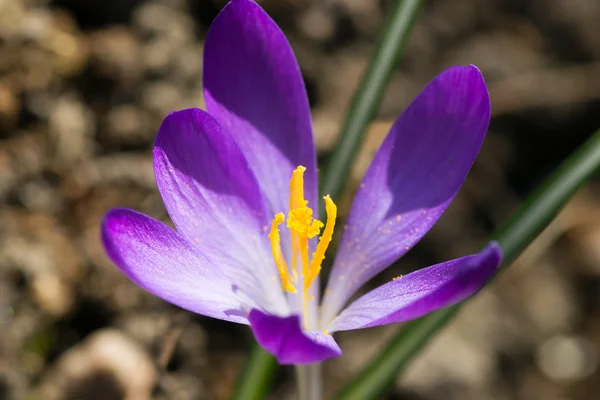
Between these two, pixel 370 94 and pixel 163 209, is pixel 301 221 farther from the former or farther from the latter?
pixel 163 209

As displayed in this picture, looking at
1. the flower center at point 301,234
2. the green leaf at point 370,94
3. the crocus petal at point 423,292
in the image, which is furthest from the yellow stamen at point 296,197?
the green leaf at point 370,94

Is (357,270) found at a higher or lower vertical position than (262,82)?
lower

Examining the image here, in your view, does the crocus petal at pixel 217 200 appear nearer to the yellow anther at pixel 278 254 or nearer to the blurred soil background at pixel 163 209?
the yellow anther at pixel 278 254

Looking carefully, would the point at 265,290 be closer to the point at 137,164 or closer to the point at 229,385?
the point at 229,385

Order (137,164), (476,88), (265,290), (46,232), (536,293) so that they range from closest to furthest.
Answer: (476,88)
(265,290)
(46,232)
(137,164)
(536,293)

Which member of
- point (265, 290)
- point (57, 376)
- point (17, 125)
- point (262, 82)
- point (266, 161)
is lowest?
point (57, 376)

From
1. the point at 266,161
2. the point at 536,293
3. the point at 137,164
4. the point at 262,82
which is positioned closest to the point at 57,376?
the point at 137,164

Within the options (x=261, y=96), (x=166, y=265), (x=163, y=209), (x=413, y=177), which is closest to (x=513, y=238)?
(x=413, y=177)

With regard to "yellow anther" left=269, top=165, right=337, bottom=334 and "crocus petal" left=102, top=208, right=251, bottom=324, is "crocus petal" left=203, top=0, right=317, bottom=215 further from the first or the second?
"crocus petal" left=102, top=208, right=251, bottom=324
